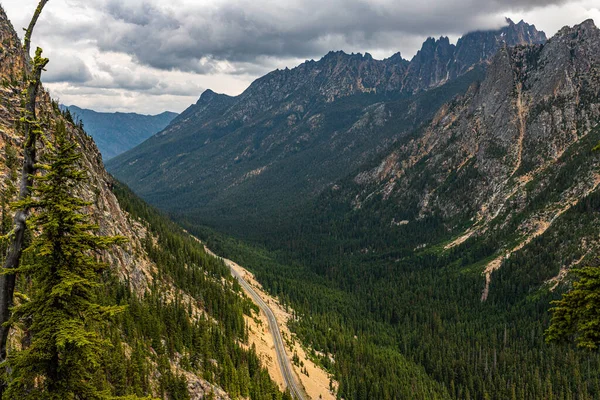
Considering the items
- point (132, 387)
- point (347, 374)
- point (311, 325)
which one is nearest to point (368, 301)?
point (311, 325)

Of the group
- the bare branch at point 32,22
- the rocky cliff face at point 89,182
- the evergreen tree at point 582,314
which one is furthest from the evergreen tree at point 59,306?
the rocky cliff face at point 89,182

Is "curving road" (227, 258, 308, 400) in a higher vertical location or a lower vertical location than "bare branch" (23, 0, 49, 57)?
lower

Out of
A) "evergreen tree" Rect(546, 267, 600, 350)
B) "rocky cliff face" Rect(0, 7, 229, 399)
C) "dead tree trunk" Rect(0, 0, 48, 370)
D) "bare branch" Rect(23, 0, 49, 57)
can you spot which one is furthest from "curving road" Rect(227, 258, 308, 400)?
"bare branch" Rect(23, 0, 49, 57)

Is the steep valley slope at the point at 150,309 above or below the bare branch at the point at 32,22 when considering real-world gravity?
below

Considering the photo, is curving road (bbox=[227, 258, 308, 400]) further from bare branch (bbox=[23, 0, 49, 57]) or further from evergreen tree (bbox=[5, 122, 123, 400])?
bare branch (bbox=[23, 0, 49, 57])

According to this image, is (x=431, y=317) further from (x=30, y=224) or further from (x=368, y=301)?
(x=30, y=224)

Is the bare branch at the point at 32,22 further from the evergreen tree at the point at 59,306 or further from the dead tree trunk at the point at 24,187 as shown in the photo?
the evergreen tree at the point at 59,306
